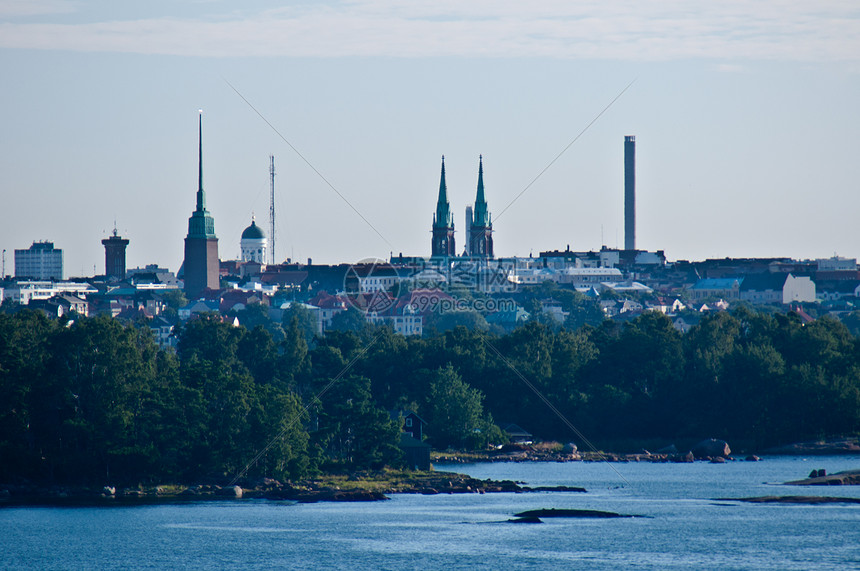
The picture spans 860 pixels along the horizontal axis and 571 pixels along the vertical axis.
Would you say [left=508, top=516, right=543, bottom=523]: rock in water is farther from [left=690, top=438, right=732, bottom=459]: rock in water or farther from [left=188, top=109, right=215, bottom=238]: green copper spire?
[left=188, top=109, right=215, bottom=238]: green copper spire

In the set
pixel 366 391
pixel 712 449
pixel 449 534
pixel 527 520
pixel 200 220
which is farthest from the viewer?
pixel 200 220

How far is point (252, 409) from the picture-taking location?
6066 cm

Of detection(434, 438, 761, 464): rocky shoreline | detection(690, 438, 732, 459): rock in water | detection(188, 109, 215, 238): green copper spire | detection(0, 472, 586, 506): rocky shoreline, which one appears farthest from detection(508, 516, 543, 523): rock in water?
detection(188, 109, 215, 238): green copper spire

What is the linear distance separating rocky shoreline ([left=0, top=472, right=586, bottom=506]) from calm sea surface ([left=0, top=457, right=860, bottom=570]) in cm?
123

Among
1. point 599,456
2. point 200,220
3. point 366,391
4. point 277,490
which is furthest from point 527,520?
point 200,220

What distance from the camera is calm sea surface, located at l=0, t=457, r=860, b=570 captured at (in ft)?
149

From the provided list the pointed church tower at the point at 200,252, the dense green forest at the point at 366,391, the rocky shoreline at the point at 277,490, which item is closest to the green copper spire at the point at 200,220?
the pointed church tower at the point at 200,252

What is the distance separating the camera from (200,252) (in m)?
188

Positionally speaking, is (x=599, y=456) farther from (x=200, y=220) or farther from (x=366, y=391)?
(x=200, y=220)

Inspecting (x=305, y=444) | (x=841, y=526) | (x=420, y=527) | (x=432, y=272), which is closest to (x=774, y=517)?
(x=841, y=526)

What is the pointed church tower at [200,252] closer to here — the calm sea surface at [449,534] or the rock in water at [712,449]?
the rock in water at [712,449]

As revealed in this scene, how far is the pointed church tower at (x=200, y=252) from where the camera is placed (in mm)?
177250

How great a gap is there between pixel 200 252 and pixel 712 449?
11995 cm

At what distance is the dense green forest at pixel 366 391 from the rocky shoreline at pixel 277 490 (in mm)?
766
